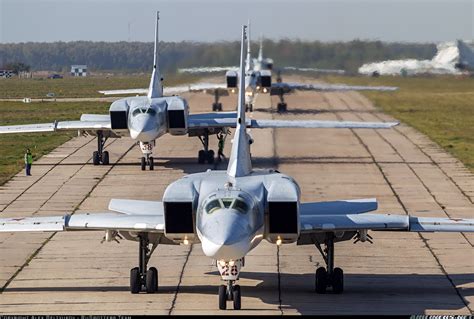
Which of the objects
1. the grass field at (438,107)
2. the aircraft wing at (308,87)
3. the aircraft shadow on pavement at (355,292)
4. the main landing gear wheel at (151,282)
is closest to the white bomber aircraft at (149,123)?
the grass field at (438,107)

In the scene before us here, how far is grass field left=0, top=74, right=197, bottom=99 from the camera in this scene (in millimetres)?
48125

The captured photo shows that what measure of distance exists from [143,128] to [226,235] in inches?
1094

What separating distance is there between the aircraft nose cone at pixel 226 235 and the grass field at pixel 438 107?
119 feet

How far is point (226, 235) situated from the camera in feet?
75.6

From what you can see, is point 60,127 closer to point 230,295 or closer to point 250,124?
point 250,124

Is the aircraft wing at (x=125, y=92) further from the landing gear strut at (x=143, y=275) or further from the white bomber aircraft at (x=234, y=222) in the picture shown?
the landing gear strut at (x=143, y=275)

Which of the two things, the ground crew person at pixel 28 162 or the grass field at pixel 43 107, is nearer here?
the grass field at pixel 43 107

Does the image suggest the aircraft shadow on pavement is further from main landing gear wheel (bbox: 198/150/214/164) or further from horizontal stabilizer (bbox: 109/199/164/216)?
main landing gear wheel (bbox: 198/150/214/164)

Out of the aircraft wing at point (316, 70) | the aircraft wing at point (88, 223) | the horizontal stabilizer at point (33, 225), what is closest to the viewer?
the aircraft wing at point (88, 223)

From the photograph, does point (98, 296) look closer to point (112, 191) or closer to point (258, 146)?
point (112, 191)

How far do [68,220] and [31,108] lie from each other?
1302 inches

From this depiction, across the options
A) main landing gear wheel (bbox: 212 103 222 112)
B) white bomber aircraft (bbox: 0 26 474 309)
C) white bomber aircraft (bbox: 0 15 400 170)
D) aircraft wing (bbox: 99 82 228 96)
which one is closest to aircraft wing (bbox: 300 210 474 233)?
white bomber aircraft (bbox: 0 26 474 309)

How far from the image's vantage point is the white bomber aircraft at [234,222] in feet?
77.8

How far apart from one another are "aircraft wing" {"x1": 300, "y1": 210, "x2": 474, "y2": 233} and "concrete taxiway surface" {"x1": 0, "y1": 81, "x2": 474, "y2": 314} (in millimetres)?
1569
